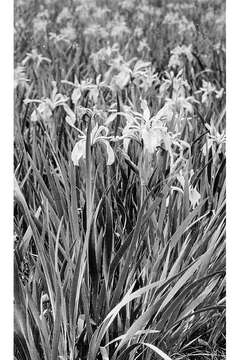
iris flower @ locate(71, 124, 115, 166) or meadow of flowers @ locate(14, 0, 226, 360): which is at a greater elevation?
iris flower @ locate(71, 124, 115, 166)

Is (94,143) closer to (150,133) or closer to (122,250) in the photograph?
(150,133)

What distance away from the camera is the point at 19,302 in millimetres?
1170

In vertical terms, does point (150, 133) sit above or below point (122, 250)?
above

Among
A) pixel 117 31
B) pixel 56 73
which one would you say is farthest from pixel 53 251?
pixel 117 31

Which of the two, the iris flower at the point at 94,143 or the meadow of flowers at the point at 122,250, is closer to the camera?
the meadow of flowers at the point at 122,250

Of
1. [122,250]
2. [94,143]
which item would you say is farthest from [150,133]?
[122,250]

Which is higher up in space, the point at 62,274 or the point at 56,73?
the point at 56,73

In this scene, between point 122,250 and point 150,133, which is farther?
point 150,133

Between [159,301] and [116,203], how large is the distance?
0.37 metres

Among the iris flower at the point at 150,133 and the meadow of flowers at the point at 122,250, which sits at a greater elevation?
the iris flower at the point at 150,133

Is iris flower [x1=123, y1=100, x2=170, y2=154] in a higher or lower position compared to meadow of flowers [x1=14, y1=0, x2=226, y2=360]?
higher

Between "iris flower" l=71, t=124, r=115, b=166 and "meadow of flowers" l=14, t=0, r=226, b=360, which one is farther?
"iris flower" l=71, t=124, r=115, b=166

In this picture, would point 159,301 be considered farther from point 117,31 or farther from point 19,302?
point 117,31

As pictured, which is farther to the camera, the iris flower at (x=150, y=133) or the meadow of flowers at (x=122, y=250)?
the iris flower at (x=150, y=133)
